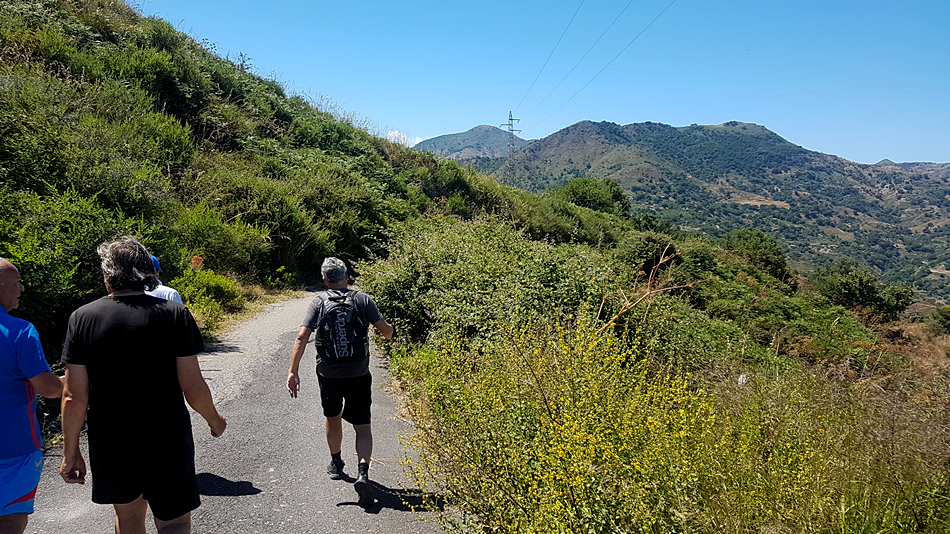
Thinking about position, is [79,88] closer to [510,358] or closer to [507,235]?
[507,235]

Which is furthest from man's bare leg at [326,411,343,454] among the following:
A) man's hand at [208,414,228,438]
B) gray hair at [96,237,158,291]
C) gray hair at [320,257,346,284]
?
gray hair at [96,237,158,291]

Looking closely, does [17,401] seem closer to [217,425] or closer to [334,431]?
[217,425]

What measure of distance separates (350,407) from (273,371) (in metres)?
3.79

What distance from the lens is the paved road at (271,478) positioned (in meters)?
3.77

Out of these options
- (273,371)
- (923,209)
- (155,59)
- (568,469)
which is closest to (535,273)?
(273,371)

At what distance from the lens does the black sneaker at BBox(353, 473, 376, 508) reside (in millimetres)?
4109

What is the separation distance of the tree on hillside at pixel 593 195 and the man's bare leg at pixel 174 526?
52597mm

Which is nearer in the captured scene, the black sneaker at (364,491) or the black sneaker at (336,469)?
the black sneaker at (364,491)

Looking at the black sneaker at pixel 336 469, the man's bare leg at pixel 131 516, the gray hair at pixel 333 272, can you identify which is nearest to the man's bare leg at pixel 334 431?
the black sneaker at pixel 336 469

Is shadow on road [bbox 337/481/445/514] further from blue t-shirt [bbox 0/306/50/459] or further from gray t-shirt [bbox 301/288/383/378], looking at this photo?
blue t-shirt [bbox 0/306/50/459]

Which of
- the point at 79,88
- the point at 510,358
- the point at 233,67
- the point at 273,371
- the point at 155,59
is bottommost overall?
the point at 273,371

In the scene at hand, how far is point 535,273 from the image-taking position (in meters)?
8.06

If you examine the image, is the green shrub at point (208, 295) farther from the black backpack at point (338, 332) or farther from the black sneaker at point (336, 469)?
the black backpack at point (338, 332)

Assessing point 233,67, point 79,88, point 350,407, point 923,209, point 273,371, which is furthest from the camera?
point 923,209
